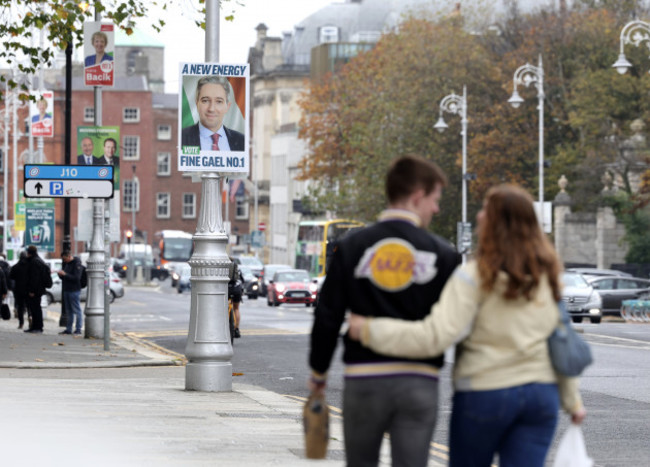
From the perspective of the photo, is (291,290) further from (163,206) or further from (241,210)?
(241,210)

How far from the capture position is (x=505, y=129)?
6469 cm

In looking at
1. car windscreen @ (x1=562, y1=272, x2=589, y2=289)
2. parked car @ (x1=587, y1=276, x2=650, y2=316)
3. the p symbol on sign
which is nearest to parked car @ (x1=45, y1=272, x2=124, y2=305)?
parked car @ (x1=587, y1=276, x2=650, y2=316)

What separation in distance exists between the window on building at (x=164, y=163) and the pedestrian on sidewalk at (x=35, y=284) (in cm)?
10227

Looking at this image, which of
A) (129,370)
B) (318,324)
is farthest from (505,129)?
(318,324)

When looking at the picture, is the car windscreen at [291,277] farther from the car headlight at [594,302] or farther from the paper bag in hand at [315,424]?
the paper bag in hand at [315,424]

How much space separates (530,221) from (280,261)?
11943 cm

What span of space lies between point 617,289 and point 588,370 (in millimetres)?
25211

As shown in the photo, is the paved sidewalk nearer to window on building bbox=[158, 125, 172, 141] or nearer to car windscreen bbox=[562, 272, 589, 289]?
car windscreen bbox=[562, 272, 589, 289]

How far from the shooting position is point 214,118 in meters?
16.4

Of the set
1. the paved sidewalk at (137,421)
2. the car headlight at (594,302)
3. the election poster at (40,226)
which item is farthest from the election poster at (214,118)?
the car headlight at (594,302)

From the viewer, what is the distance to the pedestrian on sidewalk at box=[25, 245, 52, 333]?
3075cm

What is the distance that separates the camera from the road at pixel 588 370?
12.6 metres

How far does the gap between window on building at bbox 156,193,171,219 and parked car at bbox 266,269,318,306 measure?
261 ft

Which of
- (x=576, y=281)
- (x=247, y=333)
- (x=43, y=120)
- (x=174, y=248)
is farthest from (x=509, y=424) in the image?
(x=174, y=248)
